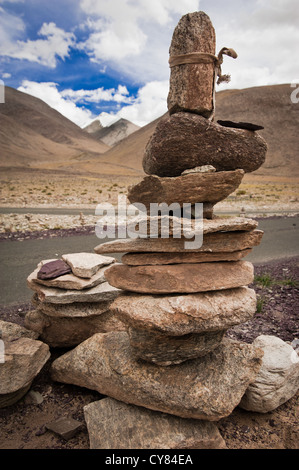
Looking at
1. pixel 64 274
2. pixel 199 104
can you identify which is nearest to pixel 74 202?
pixel 64 274

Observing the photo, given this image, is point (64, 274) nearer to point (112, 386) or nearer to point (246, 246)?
point (112, 386)

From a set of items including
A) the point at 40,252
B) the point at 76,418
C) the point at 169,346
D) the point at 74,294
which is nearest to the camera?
the point at 169,346

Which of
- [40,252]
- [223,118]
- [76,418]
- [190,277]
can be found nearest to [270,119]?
[223,118]

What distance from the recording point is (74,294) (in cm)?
471

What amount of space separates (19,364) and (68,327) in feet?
3.92

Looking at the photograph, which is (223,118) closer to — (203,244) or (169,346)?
(203,244)

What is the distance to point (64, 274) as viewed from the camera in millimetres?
5055

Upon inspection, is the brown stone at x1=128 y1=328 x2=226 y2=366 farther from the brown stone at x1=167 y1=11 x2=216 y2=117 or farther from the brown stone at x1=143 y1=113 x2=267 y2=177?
the brown stone at x1=167 y1=11 x2=216 y2=117

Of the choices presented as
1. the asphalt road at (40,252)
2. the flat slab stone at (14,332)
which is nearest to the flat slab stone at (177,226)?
the flat slab stone at (14,332)

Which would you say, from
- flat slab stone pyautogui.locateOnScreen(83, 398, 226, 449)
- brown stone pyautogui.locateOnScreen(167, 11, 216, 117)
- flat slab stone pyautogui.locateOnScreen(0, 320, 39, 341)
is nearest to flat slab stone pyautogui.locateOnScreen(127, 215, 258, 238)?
brown stone pyautogui.locateOnScreen(167, 11, 216, 117)

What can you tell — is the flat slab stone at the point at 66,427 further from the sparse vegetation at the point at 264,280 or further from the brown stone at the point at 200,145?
the sparse vegetation at the point at 264,280

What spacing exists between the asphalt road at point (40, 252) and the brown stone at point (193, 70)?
5.55m

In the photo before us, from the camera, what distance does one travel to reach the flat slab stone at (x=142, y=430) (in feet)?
11.1

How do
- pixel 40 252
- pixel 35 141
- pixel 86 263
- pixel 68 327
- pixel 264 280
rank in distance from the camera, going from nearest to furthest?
pixel 68 327, pixel 86 263, pixel 264 280, pixel 40 252, pixel 35 141
